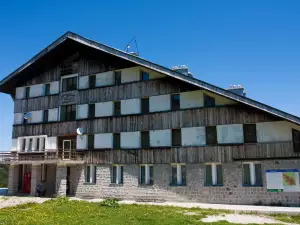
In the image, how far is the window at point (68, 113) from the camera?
32000 millimetres

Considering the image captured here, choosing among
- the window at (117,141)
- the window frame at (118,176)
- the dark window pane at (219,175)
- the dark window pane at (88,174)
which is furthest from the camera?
the dark window pane at (88,174)

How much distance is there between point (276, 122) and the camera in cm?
2283

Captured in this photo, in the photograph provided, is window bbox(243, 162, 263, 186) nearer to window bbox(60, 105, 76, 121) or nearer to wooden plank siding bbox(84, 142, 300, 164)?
wooden plank siding bbox(84, 142, 300, 164)

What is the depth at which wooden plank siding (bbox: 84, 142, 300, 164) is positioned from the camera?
74.7 ft

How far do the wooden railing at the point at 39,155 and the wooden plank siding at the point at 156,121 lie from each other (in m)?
2.12

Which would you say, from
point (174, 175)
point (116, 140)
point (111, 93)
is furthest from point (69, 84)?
point (174, 175)

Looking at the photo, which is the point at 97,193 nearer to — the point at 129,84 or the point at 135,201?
the point at 135,201

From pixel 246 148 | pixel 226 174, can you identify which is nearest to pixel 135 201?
pixel 226 174

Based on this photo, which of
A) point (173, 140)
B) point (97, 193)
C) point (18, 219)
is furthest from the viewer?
point (97, 193)

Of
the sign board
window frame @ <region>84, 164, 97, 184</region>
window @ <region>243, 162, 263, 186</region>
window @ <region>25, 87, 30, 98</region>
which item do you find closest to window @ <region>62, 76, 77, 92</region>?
window @ <region>25, 87, 30, 98</region>

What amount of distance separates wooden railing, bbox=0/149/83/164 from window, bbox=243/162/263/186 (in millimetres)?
15878

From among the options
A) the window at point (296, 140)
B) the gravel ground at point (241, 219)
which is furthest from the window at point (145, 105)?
the gravel ground at point (241, 219)

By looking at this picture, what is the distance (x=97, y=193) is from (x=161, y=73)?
13027 mm

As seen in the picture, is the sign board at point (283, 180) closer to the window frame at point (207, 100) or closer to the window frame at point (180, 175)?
the window frame at point (180, 175)
